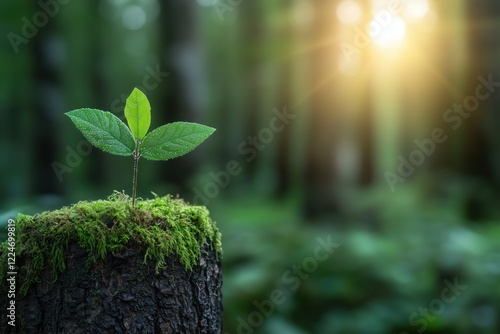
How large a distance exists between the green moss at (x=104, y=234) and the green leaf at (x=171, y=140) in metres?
0.22

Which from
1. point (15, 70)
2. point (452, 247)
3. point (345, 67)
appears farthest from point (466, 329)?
point (15, 70)

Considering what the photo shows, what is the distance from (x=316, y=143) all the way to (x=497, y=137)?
12.3 feet

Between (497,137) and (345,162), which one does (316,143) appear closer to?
(345,162)

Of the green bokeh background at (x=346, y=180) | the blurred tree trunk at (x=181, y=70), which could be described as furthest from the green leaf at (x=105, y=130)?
the blurred tree trunk at (x=181, y=70)

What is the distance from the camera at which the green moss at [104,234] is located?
1905mm

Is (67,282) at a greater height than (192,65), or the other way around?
(192,65)

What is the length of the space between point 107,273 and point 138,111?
0.60m

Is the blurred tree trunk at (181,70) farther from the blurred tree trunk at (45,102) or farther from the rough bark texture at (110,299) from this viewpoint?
the rough bark texture at (110,299)

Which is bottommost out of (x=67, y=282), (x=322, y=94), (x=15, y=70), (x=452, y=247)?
(x=67, y=282)

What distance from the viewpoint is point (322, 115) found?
812 centimetres

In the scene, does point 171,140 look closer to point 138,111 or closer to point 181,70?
point 138,111

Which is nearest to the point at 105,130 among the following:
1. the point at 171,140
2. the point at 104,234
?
the point at 171,140

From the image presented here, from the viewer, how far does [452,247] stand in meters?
6.48

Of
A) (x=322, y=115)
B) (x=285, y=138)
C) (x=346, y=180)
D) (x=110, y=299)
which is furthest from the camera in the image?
(x=285, y=138)
